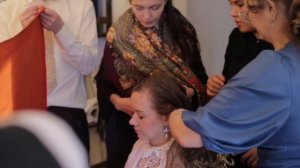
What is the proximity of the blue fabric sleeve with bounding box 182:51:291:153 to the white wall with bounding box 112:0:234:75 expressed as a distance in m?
1.85

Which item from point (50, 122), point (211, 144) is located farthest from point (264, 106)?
point (50, 122)

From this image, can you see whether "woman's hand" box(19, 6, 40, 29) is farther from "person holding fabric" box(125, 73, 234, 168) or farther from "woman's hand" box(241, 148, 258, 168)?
"woman's hand" box(241, 148, 258, 168)

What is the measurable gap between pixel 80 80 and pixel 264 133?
890 mm

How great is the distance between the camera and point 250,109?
0.96 m

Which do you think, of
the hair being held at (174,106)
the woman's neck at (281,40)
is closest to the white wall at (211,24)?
the hair being held at (174,106)

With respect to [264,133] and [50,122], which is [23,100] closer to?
[264,133]

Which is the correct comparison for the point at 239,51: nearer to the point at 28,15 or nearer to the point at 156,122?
the point at 156,122

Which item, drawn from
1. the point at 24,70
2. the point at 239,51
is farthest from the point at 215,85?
the point at 24,70

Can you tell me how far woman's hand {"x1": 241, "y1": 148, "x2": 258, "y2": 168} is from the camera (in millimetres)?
1454

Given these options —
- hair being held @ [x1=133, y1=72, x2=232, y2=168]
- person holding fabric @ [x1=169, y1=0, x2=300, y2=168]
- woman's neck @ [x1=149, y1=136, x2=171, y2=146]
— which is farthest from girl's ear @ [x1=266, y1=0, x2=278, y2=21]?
woman's neck @ [x1=149, y1=136, x2=171, y2=146]

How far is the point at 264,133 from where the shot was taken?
969mm

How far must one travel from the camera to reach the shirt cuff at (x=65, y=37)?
4.91 feet

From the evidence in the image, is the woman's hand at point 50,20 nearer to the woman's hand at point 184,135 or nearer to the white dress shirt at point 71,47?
the white dress shirt at point 71,47

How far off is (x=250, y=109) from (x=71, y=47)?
0.78m
